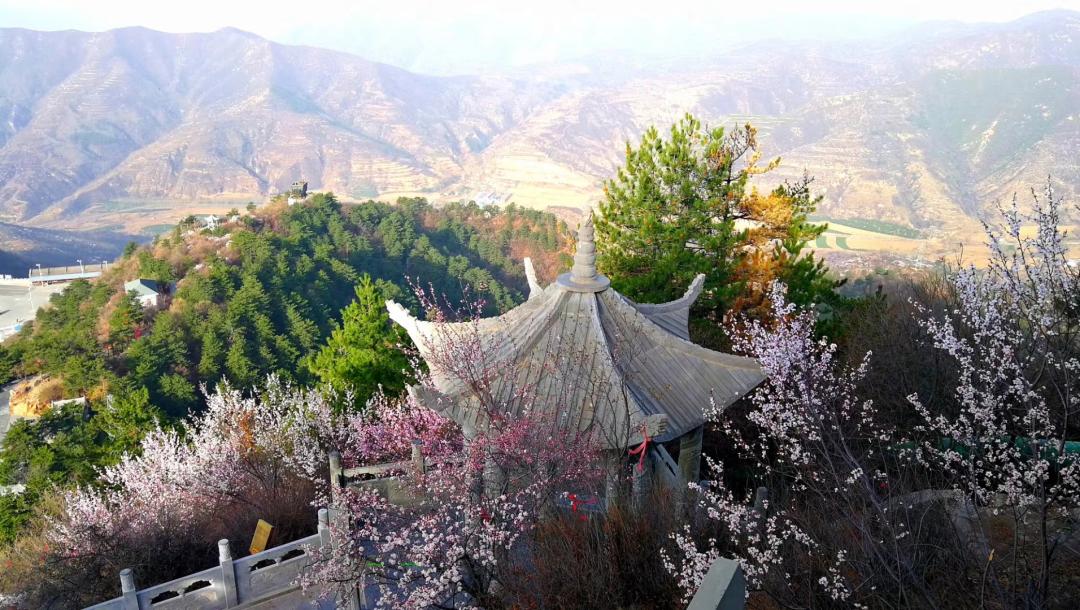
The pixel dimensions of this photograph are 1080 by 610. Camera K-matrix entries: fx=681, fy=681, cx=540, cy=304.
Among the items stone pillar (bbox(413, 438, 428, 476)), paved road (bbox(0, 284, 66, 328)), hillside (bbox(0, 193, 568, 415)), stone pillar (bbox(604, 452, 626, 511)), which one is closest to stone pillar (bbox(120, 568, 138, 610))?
stone pillar (bbox(413, 438, 428, 476))

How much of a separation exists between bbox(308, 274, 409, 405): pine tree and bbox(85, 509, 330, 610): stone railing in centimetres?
608

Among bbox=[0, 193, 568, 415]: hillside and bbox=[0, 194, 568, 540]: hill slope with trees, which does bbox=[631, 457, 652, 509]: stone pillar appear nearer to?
bbox=[0, 194, 568, 540]: hill slope with trees

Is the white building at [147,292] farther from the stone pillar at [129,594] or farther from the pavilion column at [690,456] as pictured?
the pavilion column at [690,456]

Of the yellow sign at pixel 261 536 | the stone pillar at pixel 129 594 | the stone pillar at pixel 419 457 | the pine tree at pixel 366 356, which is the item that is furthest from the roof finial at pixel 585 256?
the pine tree at pixel 366 356

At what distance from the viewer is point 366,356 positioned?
587 inches

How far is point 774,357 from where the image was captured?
5645 millimetres

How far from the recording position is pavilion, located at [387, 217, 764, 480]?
6.54 m

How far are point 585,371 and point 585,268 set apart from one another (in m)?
1.16

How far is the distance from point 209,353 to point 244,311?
151 inches

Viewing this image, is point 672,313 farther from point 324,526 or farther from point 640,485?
point 324,526

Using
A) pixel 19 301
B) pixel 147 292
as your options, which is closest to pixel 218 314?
pixel 147 292

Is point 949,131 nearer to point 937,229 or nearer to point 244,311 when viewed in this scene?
point 937,229

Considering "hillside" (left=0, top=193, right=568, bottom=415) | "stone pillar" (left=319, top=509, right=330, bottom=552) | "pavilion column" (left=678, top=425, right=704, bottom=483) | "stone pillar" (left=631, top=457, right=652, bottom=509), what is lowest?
"hillside" (left=0, top=193, right=568, bottom=415)

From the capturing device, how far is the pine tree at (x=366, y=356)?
14.5 meters
